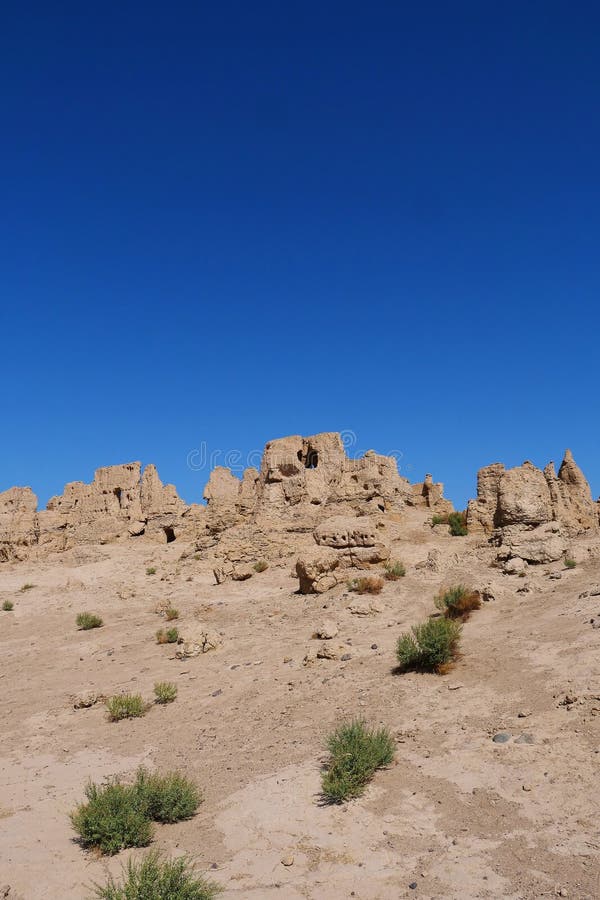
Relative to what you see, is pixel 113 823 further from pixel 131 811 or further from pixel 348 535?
pixel 348 535

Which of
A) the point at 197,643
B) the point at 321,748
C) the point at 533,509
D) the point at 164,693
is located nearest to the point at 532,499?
the point at 533,509

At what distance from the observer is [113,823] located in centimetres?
536

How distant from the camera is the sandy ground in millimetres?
4578

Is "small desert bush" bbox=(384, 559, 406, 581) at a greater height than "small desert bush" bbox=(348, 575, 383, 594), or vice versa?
"small desert bush" bbox=(384, 559, 406, 581)

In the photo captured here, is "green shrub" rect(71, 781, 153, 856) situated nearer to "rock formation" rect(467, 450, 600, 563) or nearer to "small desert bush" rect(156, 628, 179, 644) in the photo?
"small desert bush" rect(156, 628, 179, 644)

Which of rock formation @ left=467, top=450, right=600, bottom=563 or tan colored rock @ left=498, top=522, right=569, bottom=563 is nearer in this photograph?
tan colored rock @ left=498, top=522, right=569, bottom=563

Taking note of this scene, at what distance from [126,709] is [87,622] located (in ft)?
23.7

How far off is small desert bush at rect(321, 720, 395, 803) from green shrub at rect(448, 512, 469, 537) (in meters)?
12.9

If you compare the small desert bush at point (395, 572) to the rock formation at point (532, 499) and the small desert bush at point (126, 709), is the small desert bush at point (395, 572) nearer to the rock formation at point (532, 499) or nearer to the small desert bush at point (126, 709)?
the rock formation at point (532, 499)

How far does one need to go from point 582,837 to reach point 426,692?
10.8 ft

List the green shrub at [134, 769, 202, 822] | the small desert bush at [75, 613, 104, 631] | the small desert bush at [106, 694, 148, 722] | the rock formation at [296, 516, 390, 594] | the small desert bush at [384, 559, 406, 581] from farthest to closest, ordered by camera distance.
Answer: the small desert bush at [75, 613, 104, 631] → the rock formation at [296, 516, 390, 594] → the small desert bush at [384, 559, 406, 581] → the small desert bush at [106, 694, 148, 722] → the green shrub at [134, 769, 202, 822]

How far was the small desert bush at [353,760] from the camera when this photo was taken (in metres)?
5.62

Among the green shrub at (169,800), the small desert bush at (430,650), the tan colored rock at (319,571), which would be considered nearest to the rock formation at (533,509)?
the tan colored rock at (319,571)

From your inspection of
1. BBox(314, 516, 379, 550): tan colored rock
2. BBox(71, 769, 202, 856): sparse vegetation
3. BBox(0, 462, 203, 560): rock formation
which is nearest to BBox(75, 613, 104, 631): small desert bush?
BBox(314, 516, 379, 550): tan colored rock
